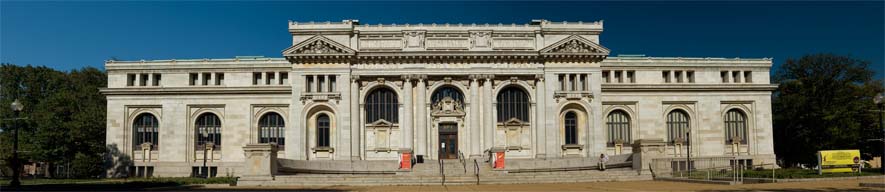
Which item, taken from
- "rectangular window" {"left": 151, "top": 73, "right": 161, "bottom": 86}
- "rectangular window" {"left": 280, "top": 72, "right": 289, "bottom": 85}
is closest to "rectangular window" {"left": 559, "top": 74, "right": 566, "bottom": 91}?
"rectangular window" {"left": 280, "top": 72, "right": 289, "bottom": 85}

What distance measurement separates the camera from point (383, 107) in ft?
187

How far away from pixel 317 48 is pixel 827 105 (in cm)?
4199

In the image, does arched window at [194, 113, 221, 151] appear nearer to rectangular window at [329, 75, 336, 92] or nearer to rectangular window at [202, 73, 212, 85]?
rectangular window at [202, 73, 212, 85]

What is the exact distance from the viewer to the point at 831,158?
40.7 meters

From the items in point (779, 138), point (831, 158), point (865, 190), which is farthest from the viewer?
point (779, 138)

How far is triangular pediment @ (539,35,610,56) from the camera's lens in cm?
5541

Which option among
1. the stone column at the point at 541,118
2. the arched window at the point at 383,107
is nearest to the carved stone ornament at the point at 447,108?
the arched window at the point at 383,107

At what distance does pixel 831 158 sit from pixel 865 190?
14818mm

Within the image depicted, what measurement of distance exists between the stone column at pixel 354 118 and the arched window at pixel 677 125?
24.9 metres

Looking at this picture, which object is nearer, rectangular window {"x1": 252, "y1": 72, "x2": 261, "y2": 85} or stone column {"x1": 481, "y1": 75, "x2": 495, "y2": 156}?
stone column {"x1": 481, "y1": 75, "x2": 495, "y2": 156}

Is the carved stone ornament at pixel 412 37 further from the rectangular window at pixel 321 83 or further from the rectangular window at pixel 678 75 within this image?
the rectangular window at pixel 678 75

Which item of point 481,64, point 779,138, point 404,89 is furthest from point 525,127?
point 779,138

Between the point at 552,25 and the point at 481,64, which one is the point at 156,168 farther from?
the point at 552,25

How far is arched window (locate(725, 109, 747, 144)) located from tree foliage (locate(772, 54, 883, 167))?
562 centimetres
